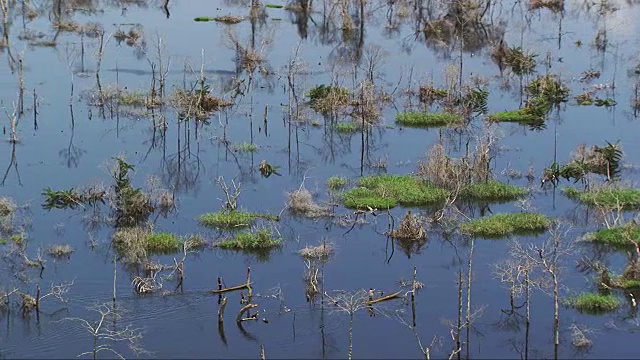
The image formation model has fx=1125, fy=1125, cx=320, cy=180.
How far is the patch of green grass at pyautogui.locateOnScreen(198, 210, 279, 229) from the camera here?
28734mm

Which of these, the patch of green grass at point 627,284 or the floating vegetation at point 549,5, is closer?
the patch of green grass at point 627,284

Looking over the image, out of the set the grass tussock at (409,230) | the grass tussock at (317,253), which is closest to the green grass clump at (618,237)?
the grass tussock at (409,230)

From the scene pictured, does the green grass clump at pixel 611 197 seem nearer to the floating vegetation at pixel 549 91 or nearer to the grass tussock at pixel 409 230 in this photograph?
the grass tussock at pixel 409 230

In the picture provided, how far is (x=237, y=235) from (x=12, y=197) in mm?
7189

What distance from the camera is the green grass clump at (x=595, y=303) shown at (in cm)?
2373

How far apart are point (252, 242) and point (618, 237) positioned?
887 centimetres

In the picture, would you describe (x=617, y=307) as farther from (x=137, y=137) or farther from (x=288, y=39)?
(x=288, y=39)

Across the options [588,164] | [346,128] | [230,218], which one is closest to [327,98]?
[346,128]

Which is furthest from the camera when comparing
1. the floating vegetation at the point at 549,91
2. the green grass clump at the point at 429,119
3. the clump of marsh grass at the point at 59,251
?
the floating vegetation at the point at 549,91

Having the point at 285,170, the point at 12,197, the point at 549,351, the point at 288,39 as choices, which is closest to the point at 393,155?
the point at 285,170

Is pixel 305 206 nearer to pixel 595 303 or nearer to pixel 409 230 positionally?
pixel 409 230

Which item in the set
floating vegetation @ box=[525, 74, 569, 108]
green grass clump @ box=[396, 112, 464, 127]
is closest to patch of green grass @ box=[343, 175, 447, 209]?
green grass clump @ box=[396, 112, 464, 127]

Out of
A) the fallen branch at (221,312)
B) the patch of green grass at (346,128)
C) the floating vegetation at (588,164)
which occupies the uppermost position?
the patch of green grass at (346,128)

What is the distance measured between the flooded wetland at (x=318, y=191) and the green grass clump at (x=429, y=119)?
0.08 m
